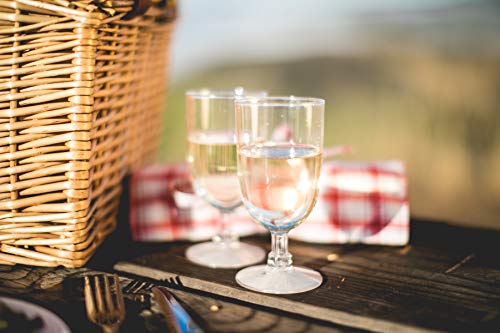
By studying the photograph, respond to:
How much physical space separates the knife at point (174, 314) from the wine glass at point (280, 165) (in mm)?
100

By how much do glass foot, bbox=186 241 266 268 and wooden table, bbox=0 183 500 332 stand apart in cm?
2

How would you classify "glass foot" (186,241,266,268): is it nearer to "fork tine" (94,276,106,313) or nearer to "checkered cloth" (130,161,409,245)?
"checkered cloth" (130,161,409,245)

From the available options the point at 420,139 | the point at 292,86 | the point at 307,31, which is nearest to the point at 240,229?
the point at 420,139

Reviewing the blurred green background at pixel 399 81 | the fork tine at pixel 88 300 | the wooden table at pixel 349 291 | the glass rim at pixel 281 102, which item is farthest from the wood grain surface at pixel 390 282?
the blurred green background at pixel 399 81

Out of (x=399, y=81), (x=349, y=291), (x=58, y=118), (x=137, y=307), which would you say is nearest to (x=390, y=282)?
(x=349, y=291)

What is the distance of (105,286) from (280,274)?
202 millimetres

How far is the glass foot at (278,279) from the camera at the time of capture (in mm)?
671

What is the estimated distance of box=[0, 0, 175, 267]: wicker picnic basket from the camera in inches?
26.4

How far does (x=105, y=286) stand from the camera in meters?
0.65

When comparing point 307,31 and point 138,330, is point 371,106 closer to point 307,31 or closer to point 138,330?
point 307,31

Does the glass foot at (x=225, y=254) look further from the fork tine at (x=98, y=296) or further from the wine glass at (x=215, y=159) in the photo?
the fork tine at (x=98, y=296)

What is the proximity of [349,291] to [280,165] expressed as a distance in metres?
0.16

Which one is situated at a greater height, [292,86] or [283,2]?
[283,2]

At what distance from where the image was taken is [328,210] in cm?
87
